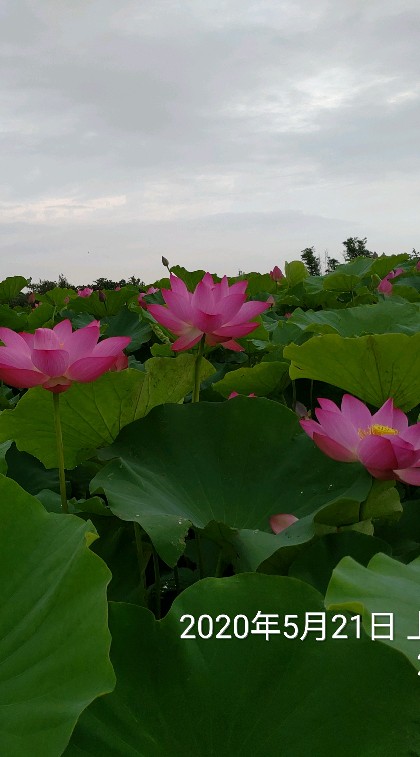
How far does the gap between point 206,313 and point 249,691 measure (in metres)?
0.56

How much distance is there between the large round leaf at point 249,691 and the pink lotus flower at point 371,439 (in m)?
0.23

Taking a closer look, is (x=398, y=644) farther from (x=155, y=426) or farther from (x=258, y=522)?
(x=155, y=426)

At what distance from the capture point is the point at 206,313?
3.28 feet

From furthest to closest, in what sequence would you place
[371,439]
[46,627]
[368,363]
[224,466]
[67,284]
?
[67,284] → [368,363] → [224,466] → [371,439] → [46,627]

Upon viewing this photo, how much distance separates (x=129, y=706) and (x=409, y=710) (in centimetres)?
21

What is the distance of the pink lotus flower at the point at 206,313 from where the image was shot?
1.01 metres

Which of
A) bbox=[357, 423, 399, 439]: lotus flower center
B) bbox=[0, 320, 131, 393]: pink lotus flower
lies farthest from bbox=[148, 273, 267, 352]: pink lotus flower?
bbox=[357, 423, 399, 439]: lotus flower center

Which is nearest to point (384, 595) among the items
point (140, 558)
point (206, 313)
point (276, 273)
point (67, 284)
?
point (140, 558)

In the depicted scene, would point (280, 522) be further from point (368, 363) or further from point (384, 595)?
point (368, 363)

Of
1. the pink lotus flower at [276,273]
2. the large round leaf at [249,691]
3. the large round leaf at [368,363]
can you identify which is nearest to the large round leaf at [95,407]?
the large round leaf at [368,363]

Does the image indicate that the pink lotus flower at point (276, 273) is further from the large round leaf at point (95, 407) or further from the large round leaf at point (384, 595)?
the large round leaf at point (384, 595)

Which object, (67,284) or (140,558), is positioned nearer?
(140,558)

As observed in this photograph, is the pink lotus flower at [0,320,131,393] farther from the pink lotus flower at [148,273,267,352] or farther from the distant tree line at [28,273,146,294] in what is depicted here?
the distant tree line at [28,273,146,294]

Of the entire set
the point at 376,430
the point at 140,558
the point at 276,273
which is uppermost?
the point at 276,273
